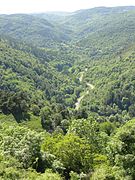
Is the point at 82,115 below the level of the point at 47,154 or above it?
below

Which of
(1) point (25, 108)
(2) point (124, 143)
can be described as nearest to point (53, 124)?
(1) point (25, 108)

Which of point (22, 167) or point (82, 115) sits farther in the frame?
point (82, 115)

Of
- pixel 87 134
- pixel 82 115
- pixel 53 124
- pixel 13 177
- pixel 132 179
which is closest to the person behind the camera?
pixel 13 177

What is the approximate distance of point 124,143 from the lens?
44.8m

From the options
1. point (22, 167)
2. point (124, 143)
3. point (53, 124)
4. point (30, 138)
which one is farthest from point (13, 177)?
point (53, 124)

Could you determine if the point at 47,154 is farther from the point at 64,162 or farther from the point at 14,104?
the point at 14,104

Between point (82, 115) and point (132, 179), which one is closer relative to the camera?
point (132, 179)

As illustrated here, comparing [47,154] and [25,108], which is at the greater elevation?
[47,154]

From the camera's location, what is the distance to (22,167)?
45.1 m

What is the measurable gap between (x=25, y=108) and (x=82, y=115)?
24.7m

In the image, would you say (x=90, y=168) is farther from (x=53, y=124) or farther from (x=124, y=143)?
(x=53, y=124)

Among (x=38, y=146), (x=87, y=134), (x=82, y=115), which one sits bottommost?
(x=82, y=115)

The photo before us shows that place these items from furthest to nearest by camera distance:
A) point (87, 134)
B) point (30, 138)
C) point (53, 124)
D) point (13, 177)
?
point (53, 124), point (87, 134), point (30, 138), point (13, 177)

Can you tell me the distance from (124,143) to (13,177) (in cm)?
1497
